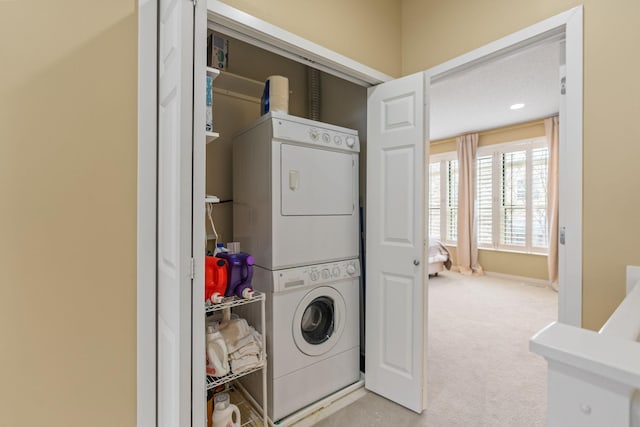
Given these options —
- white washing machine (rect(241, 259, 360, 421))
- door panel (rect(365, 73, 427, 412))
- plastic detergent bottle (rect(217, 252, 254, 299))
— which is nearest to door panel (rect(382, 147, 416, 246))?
door panel (rect(365, 73, 427, 412))

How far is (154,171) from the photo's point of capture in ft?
4.50

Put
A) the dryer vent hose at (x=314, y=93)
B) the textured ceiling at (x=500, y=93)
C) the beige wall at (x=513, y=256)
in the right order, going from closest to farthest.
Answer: the dryer vent hose at (x=314, y=93) → the textured ceiling at (x=500, y=93) → the beige wall at (x=513, y=256)

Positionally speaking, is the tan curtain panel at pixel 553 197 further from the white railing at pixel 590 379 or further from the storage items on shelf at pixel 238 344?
the white railing at pixel 590 379

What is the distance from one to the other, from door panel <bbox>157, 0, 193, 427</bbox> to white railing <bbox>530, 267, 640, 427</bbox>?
3.26ft

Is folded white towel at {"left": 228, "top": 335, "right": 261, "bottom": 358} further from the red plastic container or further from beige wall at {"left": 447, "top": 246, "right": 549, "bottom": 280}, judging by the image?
beige wall at {"left": 447, "top": 246, "right": 549, "bottom": 280}

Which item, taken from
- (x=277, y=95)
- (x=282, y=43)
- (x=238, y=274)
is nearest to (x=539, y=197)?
(x=277, y=95)

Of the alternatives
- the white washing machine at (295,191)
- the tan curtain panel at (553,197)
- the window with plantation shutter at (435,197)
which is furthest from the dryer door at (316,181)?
the window with plantation shutter at (435,197)

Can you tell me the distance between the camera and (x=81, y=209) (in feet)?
4.14

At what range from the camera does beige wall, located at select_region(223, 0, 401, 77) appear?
159 cm

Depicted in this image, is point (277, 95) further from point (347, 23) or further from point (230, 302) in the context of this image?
point (230, 302)

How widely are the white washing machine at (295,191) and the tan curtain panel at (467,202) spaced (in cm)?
444

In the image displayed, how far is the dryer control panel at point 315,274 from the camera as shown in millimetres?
1835

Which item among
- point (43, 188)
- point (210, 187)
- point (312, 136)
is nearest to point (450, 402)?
point (312, 136)

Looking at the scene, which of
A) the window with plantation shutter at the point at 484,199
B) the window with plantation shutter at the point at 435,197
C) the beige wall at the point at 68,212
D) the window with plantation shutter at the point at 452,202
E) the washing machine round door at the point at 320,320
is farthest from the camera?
the window with plantation shutter at the point at 435,197
